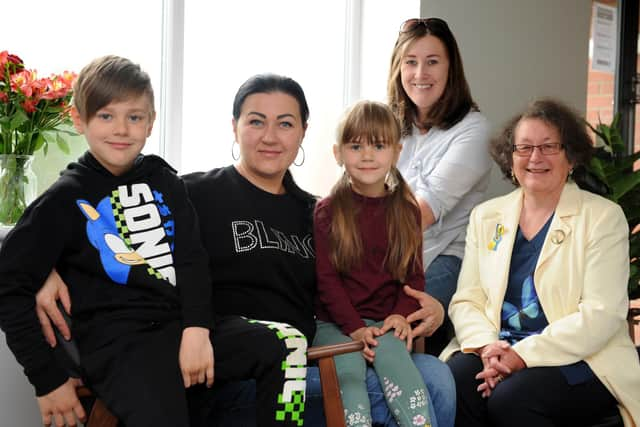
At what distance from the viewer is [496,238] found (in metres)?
2.38

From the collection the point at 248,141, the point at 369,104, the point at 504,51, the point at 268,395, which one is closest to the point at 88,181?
the point at 248,141

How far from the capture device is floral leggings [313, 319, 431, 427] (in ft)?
6.07

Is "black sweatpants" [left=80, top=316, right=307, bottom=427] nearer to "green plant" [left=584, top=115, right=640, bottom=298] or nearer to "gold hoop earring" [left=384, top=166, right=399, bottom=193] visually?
"gold hoop earring" [left=384, top=166, right=399, bottom=193]

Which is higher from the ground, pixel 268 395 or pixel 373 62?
pixel 373 62

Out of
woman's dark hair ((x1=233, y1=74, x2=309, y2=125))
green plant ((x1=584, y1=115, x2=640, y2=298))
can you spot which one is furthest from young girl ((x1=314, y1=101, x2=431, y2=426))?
green plant ((x1=584, y1=115, x2=640, y2=298))

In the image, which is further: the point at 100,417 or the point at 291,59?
the point at 291,59

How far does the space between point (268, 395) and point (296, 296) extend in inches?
17.7

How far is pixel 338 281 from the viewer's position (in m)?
2.06

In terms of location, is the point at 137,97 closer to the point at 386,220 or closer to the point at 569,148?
the point at 386,220

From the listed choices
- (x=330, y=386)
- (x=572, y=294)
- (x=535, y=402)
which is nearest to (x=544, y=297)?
(x=572, y=294)

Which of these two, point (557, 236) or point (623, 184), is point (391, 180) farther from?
point (623, 184)

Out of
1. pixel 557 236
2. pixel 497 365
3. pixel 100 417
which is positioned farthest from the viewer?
pixel 557 236

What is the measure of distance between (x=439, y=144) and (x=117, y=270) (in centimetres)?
137

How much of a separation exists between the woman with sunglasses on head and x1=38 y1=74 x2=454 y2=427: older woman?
462 mm
